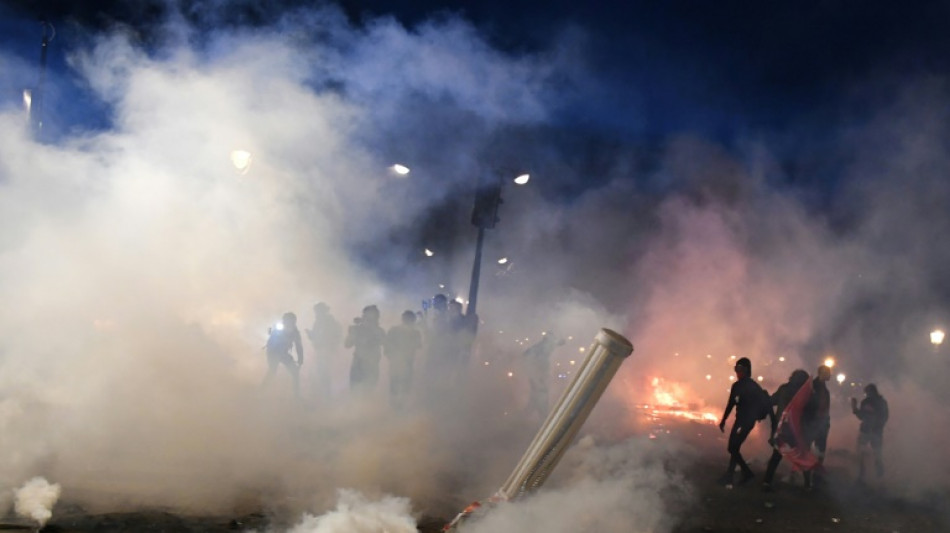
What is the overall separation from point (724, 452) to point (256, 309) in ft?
21.7

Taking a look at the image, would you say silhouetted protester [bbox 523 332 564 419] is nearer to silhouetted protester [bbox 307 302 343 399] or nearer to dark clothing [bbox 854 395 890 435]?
silhouetted protester [bbox 307 302 343 399]

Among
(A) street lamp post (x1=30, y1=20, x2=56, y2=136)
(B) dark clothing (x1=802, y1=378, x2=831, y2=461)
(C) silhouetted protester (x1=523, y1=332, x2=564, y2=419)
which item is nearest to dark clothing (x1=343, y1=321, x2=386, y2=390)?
(C) silhouetted protester (x1=523, y1=332, x2=564, y2=419)

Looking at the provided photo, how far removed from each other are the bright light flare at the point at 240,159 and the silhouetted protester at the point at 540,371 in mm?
4539

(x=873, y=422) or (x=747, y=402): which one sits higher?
(x=873, y=422)

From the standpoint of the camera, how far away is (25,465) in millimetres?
4676

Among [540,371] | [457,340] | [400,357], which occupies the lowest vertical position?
[400,357]

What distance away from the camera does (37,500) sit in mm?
3961

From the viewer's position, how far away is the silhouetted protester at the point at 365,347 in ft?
29.5

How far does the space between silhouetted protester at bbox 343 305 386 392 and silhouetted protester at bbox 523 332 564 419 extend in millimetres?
2151

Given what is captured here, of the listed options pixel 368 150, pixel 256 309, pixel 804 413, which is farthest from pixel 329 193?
pixel 804 413

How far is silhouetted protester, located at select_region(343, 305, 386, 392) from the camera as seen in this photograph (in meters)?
8.98

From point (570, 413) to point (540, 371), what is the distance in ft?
21.2

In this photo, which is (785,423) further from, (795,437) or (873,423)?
(873,423)

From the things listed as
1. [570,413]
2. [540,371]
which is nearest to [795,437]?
[540,371]
